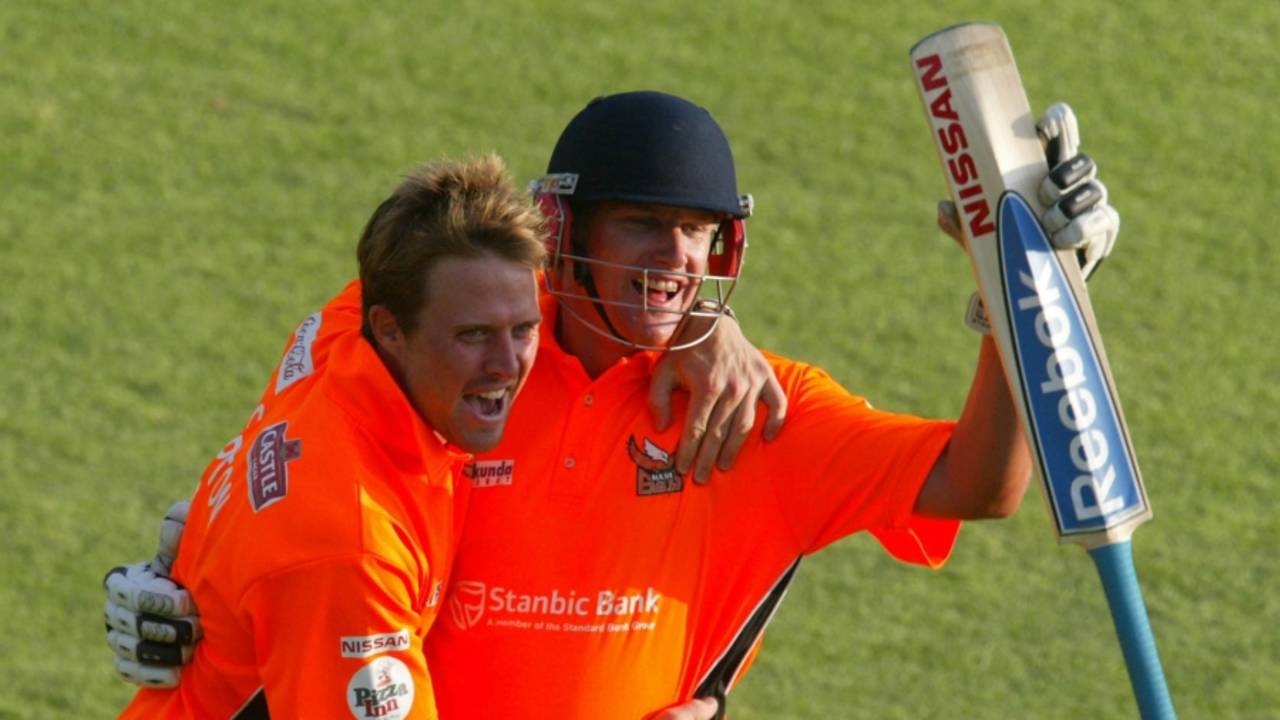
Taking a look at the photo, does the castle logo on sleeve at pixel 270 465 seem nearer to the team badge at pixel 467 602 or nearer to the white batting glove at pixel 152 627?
the white batting glove at pixel 152 627

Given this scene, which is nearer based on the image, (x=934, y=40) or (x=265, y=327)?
(x=934, y=40)

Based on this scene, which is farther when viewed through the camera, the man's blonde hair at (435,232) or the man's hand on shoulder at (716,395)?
the man's hand on shoulder at (716,395)

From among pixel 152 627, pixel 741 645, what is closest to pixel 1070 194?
pixel 741 645

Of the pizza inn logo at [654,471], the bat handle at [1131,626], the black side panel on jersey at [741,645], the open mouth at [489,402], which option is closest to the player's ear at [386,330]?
the open mouth at [489,402]

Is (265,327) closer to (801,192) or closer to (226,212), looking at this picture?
(226,212)

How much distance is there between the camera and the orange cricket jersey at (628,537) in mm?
3531

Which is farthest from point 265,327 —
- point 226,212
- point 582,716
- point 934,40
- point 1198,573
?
point 934,40

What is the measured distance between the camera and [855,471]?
358 cm

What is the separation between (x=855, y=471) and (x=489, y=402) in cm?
72

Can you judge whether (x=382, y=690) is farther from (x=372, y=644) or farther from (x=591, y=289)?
(x=591, y=289)

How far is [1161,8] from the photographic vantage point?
9.06 m

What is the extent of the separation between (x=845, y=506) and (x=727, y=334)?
0.40 metres

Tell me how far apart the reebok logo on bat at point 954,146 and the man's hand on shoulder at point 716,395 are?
0.60 m

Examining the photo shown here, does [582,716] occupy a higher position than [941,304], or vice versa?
[941,304]
